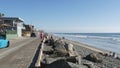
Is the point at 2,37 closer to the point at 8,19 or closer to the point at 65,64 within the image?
the point at 65,64

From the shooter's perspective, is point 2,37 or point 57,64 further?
point 2,37

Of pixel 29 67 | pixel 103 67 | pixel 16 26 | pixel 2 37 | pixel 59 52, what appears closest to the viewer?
pixel 29 67

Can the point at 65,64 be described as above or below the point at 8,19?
below

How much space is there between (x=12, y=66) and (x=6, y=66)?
312 mm

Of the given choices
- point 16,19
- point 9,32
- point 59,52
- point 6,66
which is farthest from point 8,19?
point 6,66

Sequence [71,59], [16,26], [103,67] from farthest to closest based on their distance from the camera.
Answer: [16,26]
[103,67]
[71,59]

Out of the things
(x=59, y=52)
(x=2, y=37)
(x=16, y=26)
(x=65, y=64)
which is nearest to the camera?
(x=65, y=64)

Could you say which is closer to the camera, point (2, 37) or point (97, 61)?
point (97, 61)

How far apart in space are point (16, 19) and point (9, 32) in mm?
14576

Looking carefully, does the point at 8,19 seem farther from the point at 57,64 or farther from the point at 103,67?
the point at 57,64

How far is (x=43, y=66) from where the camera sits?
10.3 metres

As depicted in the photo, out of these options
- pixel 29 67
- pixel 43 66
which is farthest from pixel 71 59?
pixel 29 67

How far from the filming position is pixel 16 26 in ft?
216

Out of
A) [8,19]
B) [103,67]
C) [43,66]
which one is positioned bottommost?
[103,67]
